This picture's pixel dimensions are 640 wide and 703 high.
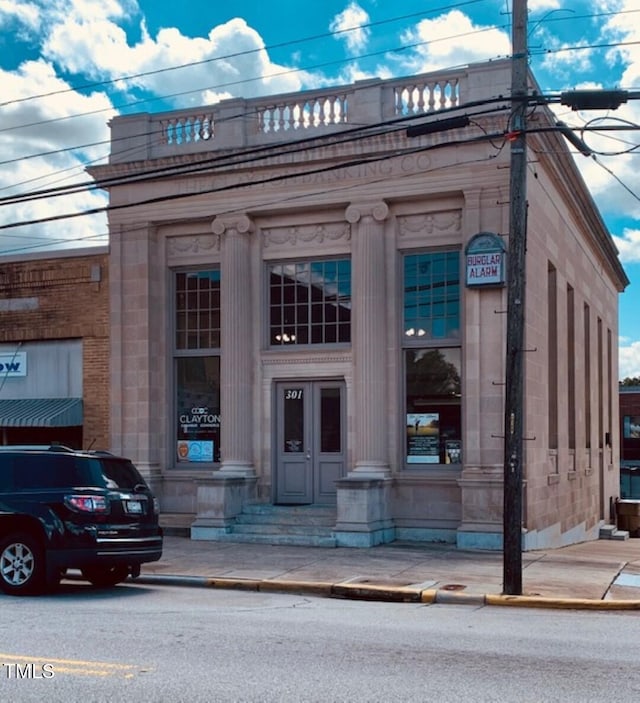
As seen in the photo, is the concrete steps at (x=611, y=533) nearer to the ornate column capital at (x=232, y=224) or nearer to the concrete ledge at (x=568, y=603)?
the ornate column capital at (x=232, y=224)

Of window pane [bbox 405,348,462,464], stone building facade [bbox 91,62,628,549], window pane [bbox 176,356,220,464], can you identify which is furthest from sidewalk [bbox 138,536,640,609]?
window pane [bbox 176,356,220,464]

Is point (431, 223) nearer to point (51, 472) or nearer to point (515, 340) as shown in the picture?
point (515, 340)

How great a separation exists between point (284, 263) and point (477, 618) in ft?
34.8

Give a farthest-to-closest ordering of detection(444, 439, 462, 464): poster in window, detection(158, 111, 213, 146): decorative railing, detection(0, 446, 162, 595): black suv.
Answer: detection(158, 111, 213, 146): decorative railing → detection(444, 439, 462, 464): poster in window → detection(0, 446, 162, 595): black suv

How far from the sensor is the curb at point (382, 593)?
13.0m

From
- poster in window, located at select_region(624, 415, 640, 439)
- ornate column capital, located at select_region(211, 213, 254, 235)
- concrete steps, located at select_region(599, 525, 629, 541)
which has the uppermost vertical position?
ornate column capital, located at select_region(211, 213, 254, 235)

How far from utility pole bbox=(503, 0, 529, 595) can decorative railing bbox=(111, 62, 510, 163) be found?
4.83m

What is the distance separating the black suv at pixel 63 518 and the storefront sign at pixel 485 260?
7794 mm

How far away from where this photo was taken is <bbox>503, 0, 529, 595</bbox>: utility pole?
44.1ft

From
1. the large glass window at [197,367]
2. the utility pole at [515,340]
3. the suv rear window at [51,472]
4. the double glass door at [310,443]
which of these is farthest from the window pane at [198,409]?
the utility pole at [515,340]

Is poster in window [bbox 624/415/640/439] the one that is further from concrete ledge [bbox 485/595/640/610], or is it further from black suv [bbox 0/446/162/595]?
black suv [bbox 0/446/162/595]

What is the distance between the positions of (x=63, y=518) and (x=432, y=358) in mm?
8929

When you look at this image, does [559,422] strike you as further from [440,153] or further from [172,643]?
[172,643]

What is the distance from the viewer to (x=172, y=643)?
9266 millimetres
